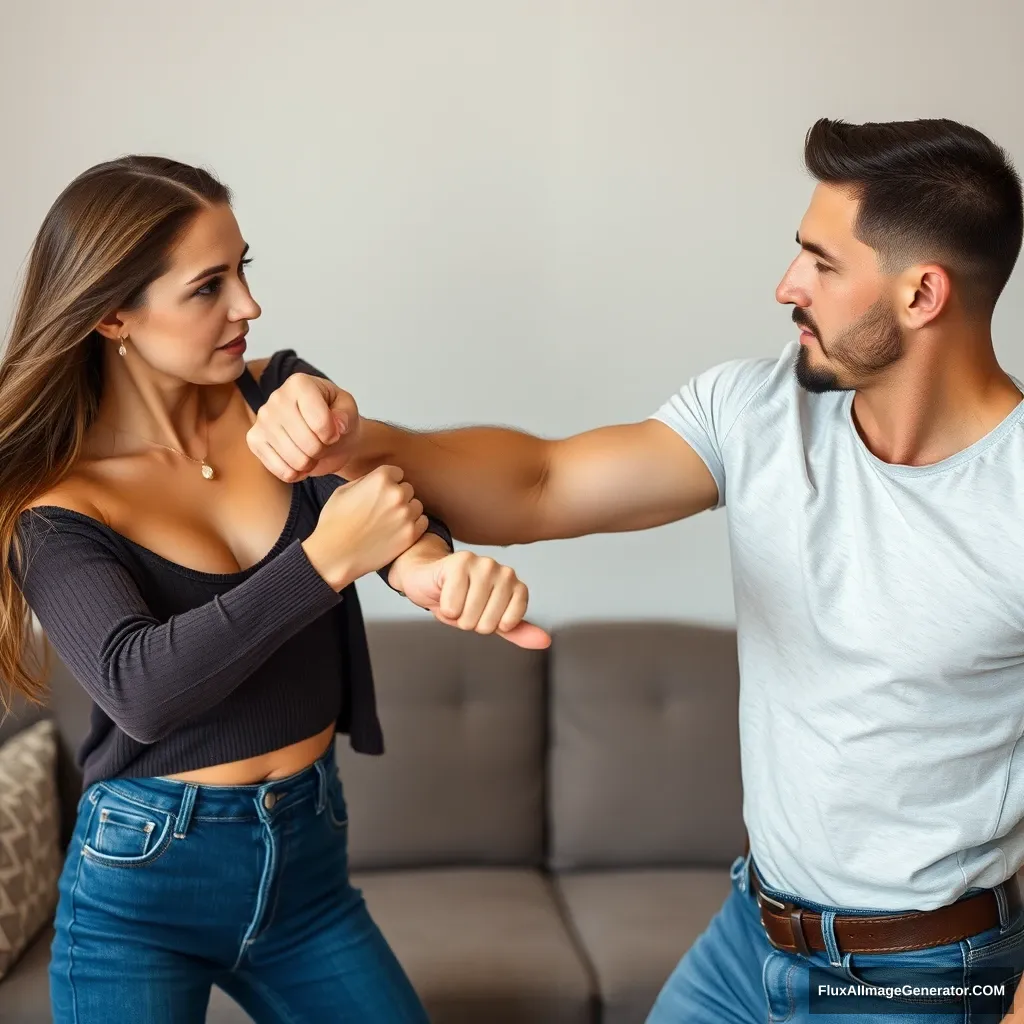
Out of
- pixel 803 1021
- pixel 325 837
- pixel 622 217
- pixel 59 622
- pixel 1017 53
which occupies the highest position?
pixel 1017 53

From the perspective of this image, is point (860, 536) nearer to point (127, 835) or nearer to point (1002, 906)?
point (1002, 906)

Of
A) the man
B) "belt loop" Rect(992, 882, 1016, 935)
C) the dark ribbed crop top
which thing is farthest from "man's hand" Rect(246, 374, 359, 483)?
"belt loop" Rect(992, 882, 1016, 935)

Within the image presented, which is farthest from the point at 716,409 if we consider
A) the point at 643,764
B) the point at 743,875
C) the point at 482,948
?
the point at 643,764

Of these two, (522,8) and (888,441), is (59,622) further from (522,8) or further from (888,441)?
(522,8)

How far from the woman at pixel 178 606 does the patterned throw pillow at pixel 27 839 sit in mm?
725

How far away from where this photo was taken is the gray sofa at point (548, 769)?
2734 mm

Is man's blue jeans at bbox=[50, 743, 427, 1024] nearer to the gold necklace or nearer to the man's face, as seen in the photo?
the gold necklace

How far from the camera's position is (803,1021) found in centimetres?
153

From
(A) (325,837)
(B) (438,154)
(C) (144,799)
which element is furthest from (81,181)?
(B) (438,154)

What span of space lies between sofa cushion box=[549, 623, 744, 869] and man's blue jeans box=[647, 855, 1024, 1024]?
113 cm

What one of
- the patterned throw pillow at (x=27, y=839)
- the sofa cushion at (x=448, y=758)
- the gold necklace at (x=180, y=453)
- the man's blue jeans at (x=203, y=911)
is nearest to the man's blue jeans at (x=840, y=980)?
the man's blue jeans at (x=203, y=911)

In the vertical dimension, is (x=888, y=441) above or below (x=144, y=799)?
above

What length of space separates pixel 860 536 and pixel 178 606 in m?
0.85

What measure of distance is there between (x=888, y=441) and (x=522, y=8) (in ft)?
5.38
